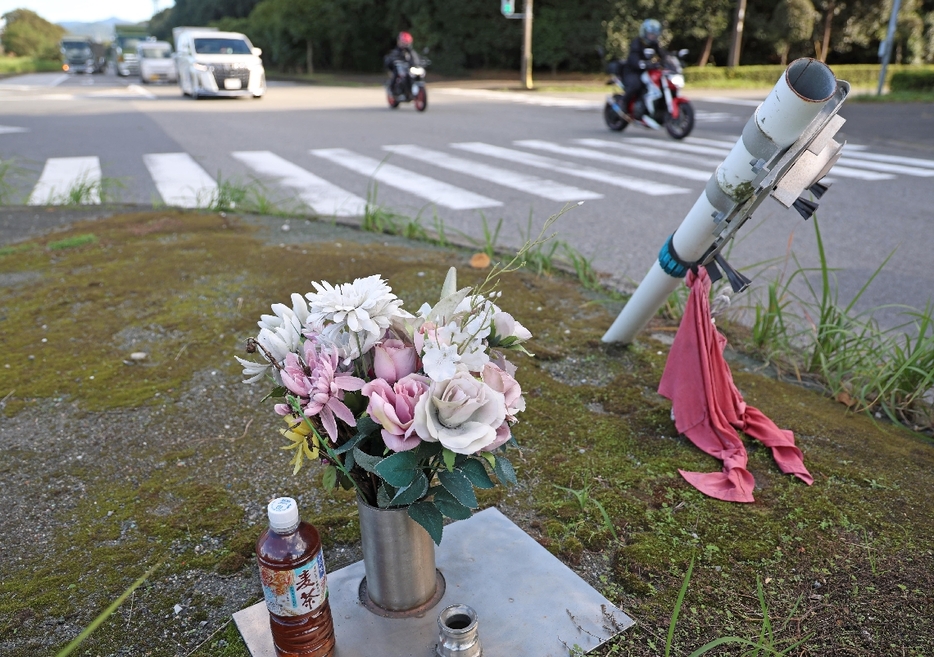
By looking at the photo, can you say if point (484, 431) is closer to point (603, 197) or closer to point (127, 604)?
point (127, 604)

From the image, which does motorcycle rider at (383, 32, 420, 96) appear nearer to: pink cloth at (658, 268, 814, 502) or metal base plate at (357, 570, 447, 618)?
pink cloth at (658, 268, 814, 502)

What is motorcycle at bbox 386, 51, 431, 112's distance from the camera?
1493 cm

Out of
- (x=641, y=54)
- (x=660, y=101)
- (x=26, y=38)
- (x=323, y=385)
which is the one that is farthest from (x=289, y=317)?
(x=26, y=38)

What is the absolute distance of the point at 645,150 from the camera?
973 centimetres

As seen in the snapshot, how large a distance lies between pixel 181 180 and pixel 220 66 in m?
11.2

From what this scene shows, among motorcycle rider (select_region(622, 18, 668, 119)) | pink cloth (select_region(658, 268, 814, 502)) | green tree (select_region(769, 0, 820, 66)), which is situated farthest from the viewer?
green tree (select_region(769, 0, 820, 66))

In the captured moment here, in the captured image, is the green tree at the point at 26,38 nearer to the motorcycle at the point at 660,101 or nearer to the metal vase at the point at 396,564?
the motorcycle at the point at 660,101

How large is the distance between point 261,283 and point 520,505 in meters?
2.41

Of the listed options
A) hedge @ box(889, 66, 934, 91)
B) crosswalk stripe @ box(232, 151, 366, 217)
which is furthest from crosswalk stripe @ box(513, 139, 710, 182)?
hedge @ box(889, 66, 934, 91)

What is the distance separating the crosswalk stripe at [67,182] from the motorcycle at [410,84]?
741 centimetres

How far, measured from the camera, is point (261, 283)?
406 cm

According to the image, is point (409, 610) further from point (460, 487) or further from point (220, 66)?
point (220, 66)

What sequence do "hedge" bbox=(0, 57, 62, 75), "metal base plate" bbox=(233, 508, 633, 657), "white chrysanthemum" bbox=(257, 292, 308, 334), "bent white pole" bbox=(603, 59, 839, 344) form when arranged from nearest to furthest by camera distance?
"white chrysanthemum" bbox=(257, 292, 308, 334)
"metal base plate" bbox=(233, 508, 633, 657)
"bent white pole" bbox=(603, 59, 839, 344)
"hedge" bbox=(0, 57, 62, 75)

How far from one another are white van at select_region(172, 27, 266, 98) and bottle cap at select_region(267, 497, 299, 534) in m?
17.8
